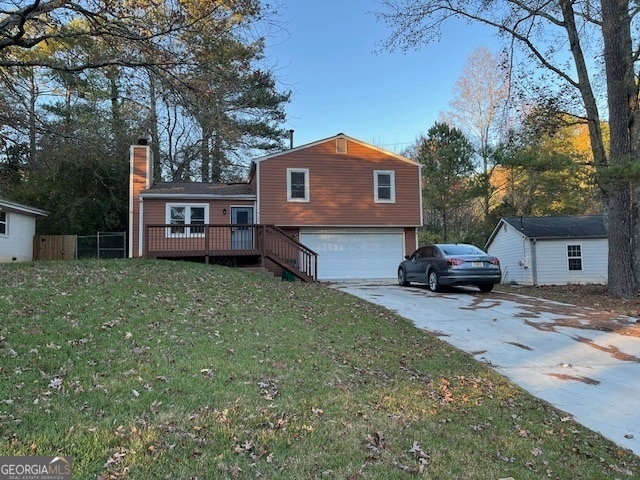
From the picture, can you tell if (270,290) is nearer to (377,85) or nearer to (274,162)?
(274,162)

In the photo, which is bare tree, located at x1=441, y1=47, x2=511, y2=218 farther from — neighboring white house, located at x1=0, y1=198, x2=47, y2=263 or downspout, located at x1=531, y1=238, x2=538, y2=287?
neighboring white house, located at x1=0, y1=198, x2=47, y2=263

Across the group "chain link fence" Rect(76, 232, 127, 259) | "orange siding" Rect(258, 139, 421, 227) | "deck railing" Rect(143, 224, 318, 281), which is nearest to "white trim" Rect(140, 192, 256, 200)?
"orange siding" Rect(258, 139, 421, 227)

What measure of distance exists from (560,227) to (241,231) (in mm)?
16748

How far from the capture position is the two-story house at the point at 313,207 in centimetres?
1733

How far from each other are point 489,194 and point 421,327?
2213 centimetres

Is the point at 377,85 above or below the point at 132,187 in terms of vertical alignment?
above

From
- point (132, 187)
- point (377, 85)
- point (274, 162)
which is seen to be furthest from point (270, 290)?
point (377, 85)

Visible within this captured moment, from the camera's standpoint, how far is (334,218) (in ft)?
60.2

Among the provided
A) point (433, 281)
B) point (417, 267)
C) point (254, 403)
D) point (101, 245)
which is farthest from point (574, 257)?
point (101, 245)

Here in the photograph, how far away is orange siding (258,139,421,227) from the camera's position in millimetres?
17953

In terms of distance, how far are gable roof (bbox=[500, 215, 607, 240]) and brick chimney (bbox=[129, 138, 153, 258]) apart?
60.1ft

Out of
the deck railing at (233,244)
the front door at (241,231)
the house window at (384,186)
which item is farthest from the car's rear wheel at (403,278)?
the front door at (241,231)

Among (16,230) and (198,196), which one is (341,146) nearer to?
(198,196)

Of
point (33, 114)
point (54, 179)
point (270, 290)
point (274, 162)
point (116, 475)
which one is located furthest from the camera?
point (54, 179)
